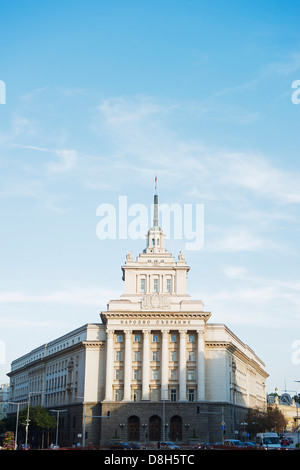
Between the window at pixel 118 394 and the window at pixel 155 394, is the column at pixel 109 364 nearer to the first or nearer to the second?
the window at pixel 118 394

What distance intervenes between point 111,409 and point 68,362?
870 inches

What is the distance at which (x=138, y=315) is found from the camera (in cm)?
10650

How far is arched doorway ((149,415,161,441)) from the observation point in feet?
331

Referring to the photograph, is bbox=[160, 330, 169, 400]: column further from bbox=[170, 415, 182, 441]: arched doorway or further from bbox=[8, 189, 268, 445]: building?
bbox=[170, 415, 182, 441]: arched doorway

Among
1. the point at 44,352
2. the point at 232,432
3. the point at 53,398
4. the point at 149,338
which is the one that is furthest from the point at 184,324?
the point at 44,352

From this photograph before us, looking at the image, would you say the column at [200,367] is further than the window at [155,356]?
No

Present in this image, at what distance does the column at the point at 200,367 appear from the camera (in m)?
102

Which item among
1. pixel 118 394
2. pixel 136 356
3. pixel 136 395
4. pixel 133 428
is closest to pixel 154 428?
pixel 133 428

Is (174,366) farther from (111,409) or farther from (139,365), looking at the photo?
(111,409)

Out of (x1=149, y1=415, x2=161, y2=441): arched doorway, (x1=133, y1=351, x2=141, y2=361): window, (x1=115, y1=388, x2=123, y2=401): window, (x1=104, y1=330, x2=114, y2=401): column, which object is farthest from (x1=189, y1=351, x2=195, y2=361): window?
(x1=104, y1=330, x2=114, y2=401): column

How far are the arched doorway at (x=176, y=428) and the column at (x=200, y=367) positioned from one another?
508 centimetres

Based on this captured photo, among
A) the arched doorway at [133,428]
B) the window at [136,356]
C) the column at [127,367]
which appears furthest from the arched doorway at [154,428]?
the window at [136,356]

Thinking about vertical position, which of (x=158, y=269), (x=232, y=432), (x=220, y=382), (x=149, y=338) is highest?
(x=158, y=269)

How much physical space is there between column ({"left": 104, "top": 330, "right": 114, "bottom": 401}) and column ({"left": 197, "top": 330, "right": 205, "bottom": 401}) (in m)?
15.3
